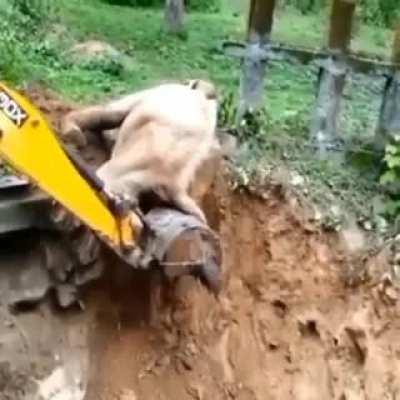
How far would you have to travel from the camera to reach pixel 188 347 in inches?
261

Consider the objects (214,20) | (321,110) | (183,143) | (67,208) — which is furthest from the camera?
(214,20)

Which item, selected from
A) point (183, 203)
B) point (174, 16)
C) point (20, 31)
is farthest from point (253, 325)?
point (174, 16)

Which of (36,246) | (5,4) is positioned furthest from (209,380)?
(5,4)

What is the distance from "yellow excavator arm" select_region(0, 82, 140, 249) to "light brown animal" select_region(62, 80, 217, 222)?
16 cm

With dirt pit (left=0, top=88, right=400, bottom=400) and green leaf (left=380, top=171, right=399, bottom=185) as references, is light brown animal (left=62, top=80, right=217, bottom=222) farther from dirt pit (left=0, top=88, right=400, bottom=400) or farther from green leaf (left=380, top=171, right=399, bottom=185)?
green leaf (left=380, top=171, right=399, bottom=185)

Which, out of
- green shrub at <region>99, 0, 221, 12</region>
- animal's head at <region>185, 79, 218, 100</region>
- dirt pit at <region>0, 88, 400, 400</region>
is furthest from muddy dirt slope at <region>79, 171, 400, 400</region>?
green shrub at <region>99, 0, 221, 12</region>

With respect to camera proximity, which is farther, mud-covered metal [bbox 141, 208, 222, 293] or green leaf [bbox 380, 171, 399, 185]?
green leaf [bbox 380, 171, 399, 185]

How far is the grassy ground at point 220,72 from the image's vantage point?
7020 mm

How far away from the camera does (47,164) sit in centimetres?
552

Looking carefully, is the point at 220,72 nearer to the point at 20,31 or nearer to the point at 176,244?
the point at 20,31

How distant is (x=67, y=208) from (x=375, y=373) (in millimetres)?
2066

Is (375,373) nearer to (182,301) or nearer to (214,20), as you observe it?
(182,301)

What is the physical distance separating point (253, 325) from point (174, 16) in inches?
129

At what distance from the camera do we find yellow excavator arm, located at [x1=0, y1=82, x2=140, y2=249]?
5.41 m
